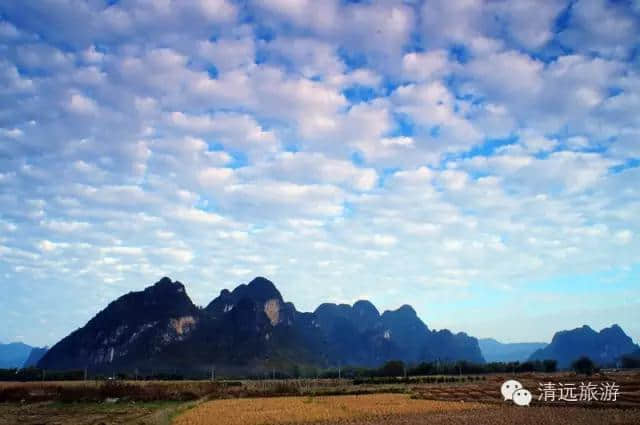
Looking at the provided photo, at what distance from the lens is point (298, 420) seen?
36094 millimetres

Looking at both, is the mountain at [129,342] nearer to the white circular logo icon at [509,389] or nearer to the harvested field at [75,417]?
the harvested field at [75,417]

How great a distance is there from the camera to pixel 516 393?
43.2 meters

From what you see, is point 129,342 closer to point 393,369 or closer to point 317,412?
point 393,369

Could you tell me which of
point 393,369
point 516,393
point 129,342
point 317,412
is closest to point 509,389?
point 516,393

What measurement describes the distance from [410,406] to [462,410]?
568cm

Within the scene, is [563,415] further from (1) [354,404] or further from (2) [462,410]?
(1) [354,404]

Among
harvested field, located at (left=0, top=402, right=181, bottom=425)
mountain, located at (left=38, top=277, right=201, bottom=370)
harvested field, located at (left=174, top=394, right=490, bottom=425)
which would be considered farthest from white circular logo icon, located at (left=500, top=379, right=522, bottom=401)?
mountain, located at (left=38, top=277, right=201, bottom=370)

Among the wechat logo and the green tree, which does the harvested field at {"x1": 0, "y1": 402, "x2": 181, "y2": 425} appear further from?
the green tree

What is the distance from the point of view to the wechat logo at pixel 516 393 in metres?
41.6

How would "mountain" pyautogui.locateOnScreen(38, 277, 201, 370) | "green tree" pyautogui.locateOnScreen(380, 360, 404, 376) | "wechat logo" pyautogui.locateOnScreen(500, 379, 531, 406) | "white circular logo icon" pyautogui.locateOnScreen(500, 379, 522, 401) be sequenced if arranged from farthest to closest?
1. "mountain" pyautogui.locateOnScreen(38, 277, 201, 370)
2. "green tree" pyautogui.locateOnScreen(380, 360, 404, 376)
3. "white circular logo icon" pyautogui.locateOnScreen(500, 379, 522, 401)
4. "wechat logo" pyautogui.locateOnScreen(500, 379, 531, 406)

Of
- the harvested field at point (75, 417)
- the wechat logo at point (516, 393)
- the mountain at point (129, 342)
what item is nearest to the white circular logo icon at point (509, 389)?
the wechat logo at point (516, 393)

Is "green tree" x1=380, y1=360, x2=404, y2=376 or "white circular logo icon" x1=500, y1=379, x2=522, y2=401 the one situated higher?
"white circular logo icon" x1=500, y1=379, x2=522, y2=401

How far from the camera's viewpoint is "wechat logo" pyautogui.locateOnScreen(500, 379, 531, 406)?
136ft

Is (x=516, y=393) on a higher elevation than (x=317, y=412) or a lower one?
higher
